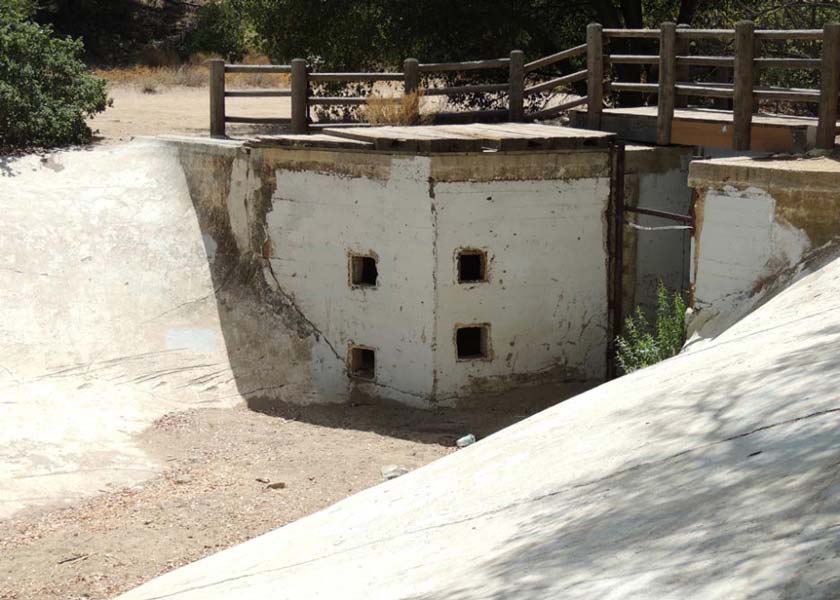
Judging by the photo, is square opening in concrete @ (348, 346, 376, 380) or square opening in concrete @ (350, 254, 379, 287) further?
square opening in concrete @ (348, 346, 376, 380)

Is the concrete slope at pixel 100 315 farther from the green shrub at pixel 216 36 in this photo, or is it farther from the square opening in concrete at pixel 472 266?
the green shrub at pixel 216 36

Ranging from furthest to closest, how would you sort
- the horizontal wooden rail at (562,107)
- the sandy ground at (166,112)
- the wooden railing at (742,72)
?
the sandy ground at (166,112) < the horizontal wooden rail at (562,107) < the wooden railing at (742,72)

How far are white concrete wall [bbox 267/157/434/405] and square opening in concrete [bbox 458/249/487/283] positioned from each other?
0.45 metres

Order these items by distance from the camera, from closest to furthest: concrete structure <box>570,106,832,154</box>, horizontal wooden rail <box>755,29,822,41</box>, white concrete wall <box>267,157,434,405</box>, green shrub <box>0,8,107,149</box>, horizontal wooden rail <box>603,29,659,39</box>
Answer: horizontal wooden rail <box>755,29,822,41</box>, concrete structure <box>570,106,832,154</box>, white concrete wall <box>267,157,434,405</box>, horizontal wooden rail <box>603,29,659,39</box>, green shrub <box>0,8,107,149</box>

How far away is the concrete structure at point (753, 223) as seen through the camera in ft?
34.9

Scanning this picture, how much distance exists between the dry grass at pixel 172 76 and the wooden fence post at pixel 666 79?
56.5 ft

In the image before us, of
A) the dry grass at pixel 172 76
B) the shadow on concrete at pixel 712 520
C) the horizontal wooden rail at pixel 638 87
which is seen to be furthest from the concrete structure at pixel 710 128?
the dry grass at pixel 172 76

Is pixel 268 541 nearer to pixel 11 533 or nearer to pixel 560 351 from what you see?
pixel 11 533

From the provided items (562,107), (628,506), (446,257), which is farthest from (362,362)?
(628,506)

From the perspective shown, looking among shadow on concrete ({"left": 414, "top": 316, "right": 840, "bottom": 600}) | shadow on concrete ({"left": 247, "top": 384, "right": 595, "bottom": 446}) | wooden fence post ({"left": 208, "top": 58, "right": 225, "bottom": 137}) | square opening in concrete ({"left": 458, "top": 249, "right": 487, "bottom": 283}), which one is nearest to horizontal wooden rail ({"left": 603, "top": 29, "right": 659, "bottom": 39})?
square opening in concrete ({"left": 458, "top": 249, "right": 487, "bottom": 283})

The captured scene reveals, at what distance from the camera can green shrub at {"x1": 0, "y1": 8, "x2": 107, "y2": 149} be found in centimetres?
1673

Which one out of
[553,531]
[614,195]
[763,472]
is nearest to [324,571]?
[553,531]

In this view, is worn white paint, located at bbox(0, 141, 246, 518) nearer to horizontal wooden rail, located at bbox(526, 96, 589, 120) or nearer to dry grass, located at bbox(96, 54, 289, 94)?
horizontal wooden rail, located at bbox(526, 96, 589, 120)

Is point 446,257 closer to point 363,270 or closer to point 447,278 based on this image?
point 447,278
